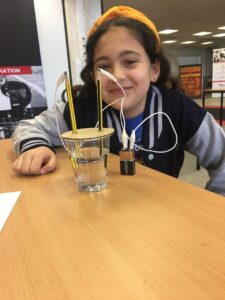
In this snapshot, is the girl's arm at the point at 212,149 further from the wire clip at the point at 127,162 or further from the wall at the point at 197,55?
the wall at the point at 197,55

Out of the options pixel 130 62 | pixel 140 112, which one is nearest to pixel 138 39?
pixel 130 62

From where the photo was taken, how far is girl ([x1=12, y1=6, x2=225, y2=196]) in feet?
2.50

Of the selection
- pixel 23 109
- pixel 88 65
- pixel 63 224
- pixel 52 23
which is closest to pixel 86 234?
pixel 63 224

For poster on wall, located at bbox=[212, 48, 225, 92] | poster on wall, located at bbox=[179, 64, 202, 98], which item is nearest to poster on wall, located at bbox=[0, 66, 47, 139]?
poster on wall, located at bbox=[212, 48, 225, 92]

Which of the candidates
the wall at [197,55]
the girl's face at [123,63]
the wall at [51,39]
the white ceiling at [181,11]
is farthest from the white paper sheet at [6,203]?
the wall at [197,55]

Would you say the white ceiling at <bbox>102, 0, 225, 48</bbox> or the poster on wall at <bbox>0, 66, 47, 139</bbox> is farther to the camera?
the white ceiling at <bbox>102, 0, 225, 48</bbox>

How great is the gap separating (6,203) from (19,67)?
1.67 m

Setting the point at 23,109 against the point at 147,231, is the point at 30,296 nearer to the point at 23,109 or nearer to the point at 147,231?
the point at 147,231

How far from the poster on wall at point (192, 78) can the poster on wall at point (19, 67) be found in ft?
22.8

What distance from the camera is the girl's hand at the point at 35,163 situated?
1.97 feet

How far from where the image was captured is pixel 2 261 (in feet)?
1.00

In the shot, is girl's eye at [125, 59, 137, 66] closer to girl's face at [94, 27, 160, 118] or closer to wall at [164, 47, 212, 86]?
girl's face at [94, 27, 160, 118]

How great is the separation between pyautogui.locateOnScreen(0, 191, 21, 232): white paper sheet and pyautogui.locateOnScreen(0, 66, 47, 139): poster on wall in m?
1.55

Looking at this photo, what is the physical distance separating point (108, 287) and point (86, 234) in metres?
0.10
